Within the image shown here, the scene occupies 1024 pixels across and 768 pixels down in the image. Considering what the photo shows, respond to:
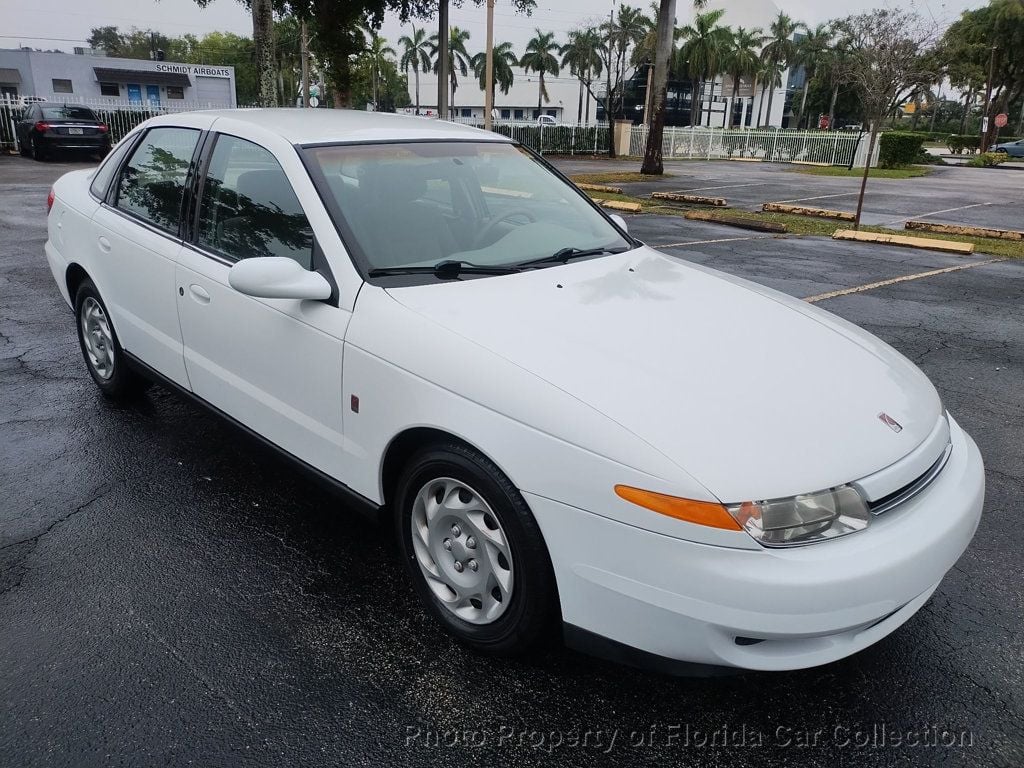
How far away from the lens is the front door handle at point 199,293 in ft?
10.9

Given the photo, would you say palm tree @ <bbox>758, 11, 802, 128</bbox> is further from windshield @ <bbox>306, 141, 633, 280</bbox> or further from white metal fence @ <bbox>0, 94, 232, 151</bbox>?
windshield @ <bbox>306, 141, 633, 280</bbox>

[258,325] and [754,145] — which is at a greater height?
[258,325]

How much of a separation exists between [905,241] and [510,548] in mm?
10514

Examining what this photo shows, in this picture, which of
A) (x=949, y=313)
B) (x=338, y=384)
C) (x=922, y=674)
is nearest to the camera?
(x=922, y=674)

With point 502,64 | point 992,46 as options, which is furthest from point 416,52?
point 992,46

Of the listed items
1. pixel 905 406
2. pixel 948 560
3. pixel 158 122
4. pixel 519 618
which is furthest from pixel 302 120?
pixel 948 560

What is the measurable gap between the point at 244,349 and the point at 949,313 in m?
6.43

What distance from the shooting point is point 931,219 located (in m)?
14.2

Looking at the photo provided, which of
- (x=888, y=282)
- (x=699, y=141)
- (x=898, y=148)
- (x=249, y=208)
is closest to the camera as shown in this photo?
(x=249, y=208)

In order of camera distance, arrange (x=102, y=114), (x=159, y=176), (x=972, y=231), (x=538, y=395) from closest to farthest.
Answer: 1. (x=538, y=395)
2. (x=159, y=176)
3. (x=972, y=231)
4. (x=102, y=114)

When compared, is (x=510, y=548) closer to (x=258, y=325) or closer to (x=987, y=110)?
(x=258, y=325)

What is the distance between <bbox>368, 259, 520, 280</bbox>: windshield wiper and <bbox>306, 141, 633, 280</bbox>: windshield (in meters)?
0.02

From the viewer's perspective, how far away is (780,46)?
82.6 m

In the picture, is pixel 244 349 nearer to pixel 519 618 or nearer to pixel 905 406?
pixel 519 618
